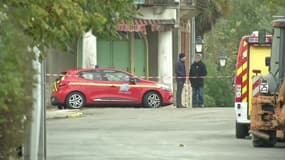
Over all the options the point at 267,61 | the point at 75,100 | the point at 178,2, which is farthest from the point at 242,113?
the point at 178,2

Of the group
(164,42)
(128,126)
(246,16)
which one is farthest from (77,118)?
(246,16)

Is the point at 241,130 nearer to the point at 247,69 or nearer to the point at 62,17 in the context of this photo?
the point at 247,69

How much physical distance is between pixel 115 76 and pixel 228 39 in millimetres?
33261

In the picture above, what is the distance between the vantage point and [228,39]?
64.8 meters

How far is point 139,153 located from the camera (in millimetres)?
16172

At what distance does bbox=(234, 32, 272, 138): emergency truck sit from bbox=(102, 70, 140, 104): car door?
13.3m

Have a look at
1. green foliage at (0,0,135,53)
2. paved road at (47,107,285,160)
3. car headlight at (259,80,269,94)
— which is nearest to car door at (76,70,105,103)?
paved road at (47,107,285,160)

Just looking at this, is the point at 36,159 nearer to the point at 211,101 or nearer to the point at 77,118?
the point at 77,118

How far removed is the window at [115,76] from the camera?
3222 cm

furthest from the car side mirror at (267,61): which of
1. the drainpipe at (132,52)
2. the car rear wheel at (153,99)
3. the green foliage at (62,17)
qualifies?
the drainpipe at (132,52)

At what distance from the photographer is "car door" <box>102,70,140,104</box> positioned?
106ft

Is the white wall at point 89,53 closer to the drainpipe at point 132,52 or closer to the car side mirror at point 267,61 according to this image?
the drainpipe at point 132,52

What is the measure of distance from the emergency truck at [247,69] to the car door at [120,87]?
13302mm

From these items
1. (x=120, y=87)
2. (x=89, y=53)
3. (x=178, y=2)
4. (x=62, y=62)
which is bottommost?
(x=120, y=87)
